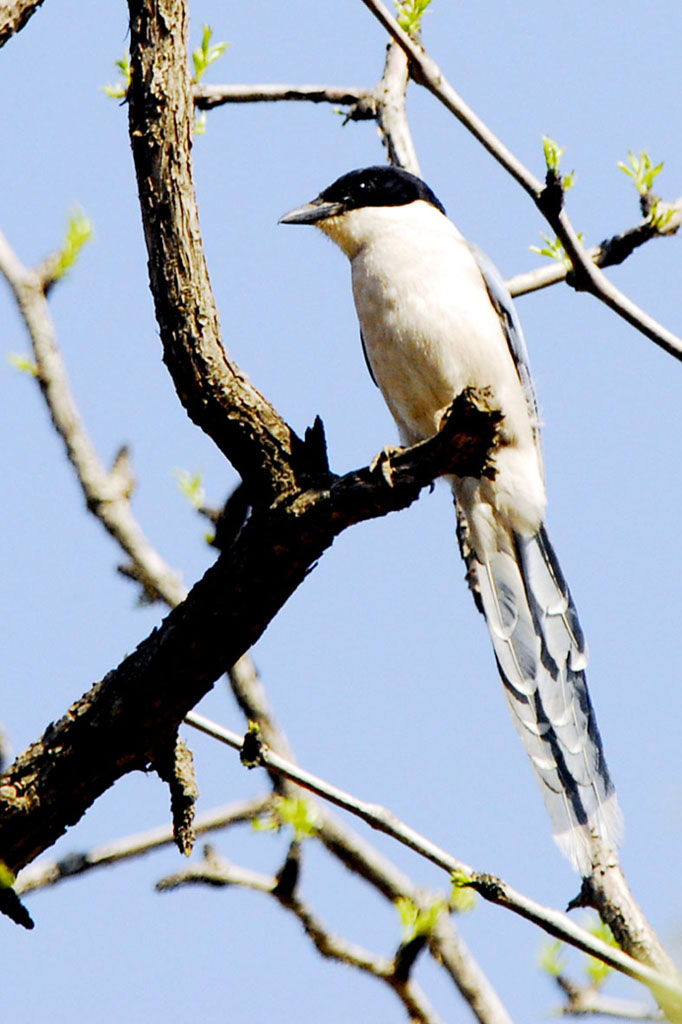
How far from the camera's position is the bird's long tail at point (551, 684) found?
4.58m

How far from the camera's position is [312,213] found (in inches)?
244

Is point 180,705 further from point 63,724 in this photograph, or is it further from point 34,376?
point 34,376

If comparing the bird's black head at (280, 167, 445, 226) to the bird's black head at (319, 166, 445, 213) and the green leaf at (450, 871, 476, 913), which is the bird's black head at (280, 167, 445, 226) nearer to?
the bird's black head at (319, 166, 445, 213)

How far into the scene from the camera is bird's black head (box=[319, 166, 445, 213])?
604cm

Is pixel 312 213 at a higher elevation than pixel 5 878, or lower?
higher

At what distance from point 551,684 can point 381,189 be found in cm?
251

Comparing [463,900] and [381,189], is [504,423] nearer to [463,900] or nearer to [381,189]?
[381,189]

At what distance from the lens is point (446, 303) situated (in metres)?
5.30

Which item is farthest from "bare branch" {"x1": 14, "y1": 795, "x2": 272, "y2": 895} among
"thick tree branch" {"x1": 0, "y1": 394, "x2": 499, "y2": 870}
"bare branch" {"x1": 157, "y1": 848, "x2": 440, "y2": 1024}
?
"thick tree branch" {"x1": 0, "y1": 394, "x2": 499, "y2": 870}

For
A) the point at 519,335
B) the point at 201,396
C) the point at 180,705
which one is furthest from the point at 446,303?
the point at 180,705

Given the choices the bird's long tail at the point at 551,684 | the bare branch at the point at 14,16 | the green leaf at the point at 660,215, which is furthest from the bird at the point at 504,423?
the bare branch at the point at 14,16

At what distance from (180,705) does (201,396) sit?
0.87m

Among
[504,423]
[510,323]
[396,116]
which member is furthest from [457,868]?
[396,116]

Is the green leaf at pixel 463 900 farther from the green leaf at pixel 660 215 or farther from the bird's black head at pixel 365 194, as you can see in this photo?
the bird's black head at pixel 365 194
